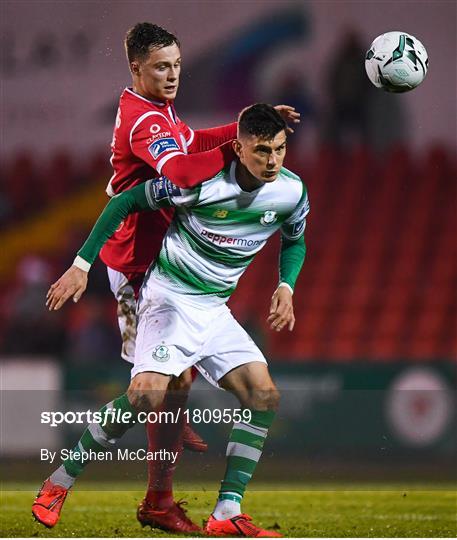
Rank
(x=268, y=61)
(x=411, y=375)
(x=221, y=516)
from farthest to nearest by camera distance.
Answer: (x=268, y=61), (x=411, y=375), (x=221, y=516)

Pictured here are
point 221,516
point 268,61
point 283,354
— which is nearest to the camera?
point 221,516

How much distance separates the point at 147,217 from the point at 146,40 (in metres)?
0.80

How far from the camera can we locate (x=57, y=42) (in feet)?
36.8

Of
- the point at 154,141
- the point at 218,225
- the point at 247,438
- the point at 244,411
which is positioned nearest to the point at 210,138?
the point at 154,141

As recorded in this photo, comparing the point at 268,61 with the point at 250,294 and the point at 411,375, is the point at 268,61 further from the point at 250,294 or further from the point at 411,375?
the point at 411,375

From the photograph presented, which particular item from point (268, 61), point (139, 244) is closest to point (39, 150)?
point (268, 61)

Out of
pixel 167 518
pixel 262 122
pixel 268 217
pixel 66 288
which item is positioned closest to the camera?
pixel 66 288

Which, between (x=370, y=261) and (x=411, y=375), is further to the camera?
(x=370, y=261)

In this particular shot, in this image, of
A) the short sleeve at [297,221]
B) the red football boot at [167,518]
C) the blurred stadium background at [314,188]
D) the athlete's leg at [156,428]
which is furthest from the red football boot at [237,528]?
the blurred stadium background at [314,188]

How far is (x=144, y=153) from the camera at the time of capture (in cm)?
553

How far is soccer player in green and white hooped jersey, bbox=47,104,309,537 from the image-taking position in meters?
5.41

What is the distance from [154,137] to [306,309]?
240 inches

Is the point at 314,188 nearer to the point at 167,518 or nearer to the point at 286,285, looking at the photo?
the point at 286,285

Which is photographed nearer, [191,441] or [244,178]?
[244,178]
